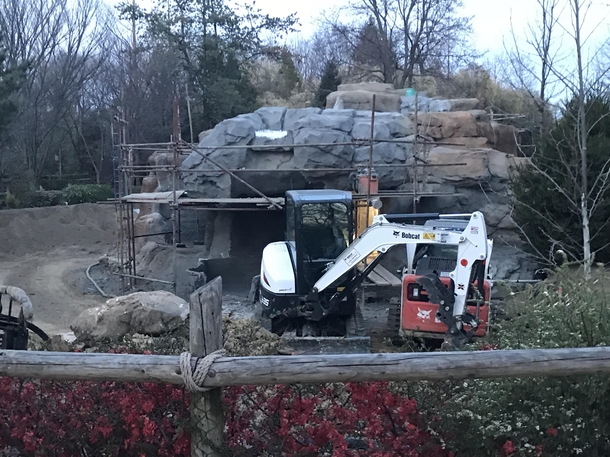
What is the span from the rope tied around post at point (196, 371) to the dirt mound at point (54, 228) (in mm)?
21791

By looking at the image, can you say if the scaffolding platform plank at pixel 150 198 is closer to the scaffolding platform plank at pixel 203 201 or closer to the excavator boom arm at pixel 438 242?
the scaffolding platform plank at pixel 203 201

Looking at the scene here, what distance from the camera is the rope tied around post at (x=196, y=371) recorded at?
318 cm

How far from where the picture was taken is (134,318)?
9.57 metres

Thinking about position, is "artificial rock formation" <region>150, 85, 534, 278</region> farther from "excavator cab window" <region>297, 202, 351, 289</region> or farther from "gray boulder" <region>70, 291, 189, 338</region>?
"gray boulder" <region>70, 291, 189, 338</region>

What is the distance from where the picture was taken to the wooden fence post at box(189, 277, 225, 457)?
3.31 m

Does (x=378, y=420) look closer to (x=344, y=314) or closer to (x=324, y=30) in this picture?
(x=344, y=314)

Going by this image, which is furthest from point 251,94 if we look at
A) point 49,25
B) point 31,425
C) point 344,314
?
point 31,425

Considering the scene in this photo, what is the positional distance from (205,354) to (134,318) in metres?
6.59

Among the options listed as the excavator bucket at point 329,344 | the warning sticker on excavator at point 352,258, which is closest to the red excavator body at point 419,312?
the excavator bucket at point 329,344

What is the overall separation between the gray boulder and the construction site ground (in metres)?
1.87

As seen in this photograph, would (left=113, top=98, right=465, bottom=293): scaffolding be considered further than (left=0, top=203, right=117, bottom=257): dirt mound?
No

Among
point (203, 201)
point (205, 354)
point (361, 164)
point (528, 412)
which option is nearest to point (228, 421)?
point (205, 354)

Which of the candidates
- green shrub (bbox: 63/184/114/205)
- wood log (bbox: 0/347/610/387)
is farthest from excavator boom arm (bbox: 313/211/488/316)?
green shrub (bbox: 63/184/114/205)

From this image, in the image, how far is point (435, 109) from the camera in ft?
65.7
